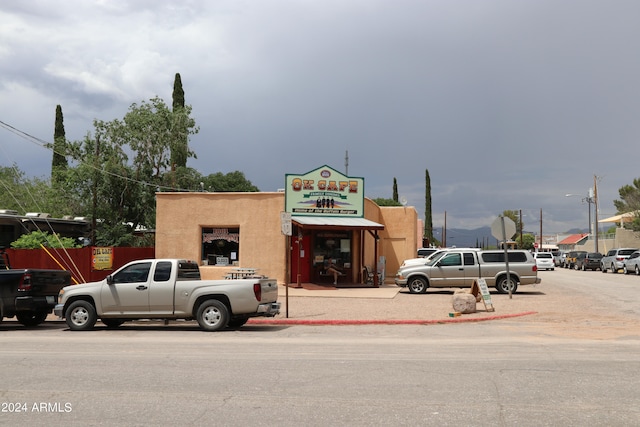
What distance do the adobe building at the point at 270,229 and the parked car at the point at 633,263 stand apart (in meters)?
22.1

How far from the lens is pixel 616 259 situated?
44.8 m

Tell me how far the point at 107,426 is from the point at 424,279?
66.5 ft

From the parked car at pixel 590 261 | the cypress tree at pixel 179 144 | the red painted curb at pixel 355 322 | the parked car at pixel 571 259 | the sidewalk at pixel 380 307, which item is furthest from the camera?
the parked car at pixel 571 259

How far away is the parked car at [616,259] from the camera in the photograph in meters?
44.4

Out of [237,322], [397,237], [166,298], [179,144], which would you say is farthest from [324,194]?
[179,144]

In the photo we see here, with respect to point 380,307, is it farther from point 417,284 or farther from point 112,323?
point 112,323

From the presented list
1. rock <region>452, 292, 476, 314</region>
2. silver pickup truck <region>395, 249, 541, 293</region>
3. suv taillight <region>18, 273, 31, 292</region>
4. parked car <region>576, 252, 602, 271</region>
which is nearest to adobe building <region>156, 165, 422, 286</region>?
silver pickup truck <region>395, 249, 541, 293</region>

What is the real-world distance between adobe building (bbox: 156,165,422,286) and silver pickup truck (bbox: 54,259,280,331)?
12.0 meters

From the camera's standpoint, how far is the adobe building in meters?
27.1

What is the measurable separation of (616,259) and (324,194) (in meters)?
26.8

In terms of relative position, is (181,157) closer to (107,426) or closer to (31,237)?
(31,237)

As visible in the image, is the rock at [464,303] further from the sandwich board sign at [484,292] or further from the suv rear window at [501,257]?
the suv rear window at [501,257]

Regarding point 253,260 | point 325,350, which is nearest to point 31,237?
point 253,260

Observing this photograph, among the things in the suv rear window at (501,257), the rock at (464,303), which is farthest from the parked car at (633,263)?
the rock at (464,303)
